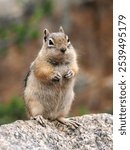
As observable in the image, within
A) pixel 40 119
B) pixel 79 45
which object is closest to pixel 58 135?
pixel 40 119

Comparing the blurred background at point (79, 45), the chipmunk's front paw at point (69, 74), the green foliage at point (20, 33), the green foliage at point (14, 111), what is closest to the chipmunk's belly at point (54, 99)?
the chipmunk's front paw at point (69, 74)

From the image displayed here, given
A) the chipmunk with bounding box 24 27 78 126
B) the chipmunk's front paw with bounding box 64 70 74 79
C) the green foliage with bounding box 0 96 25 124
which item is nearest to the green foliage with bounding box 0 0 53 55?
the green foliage with bounding box 0 96 25 124

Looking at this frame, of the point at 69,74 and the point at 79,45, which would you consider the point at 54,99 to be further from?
the point at 79,45

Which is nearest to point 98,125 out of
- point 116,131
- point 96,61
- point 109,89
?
point 116,131

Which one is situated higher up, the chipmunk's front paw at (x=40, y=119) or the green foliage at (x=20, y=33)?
the green foliage at (x=20, y=33)

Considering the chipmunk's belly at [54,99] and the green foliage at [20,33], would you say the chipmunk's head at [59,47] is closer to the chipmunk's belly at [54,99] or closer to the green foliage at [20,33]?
the chipmunk's belly at [54,99]

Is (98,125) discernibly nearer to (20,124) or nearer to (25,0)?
(20,124)
